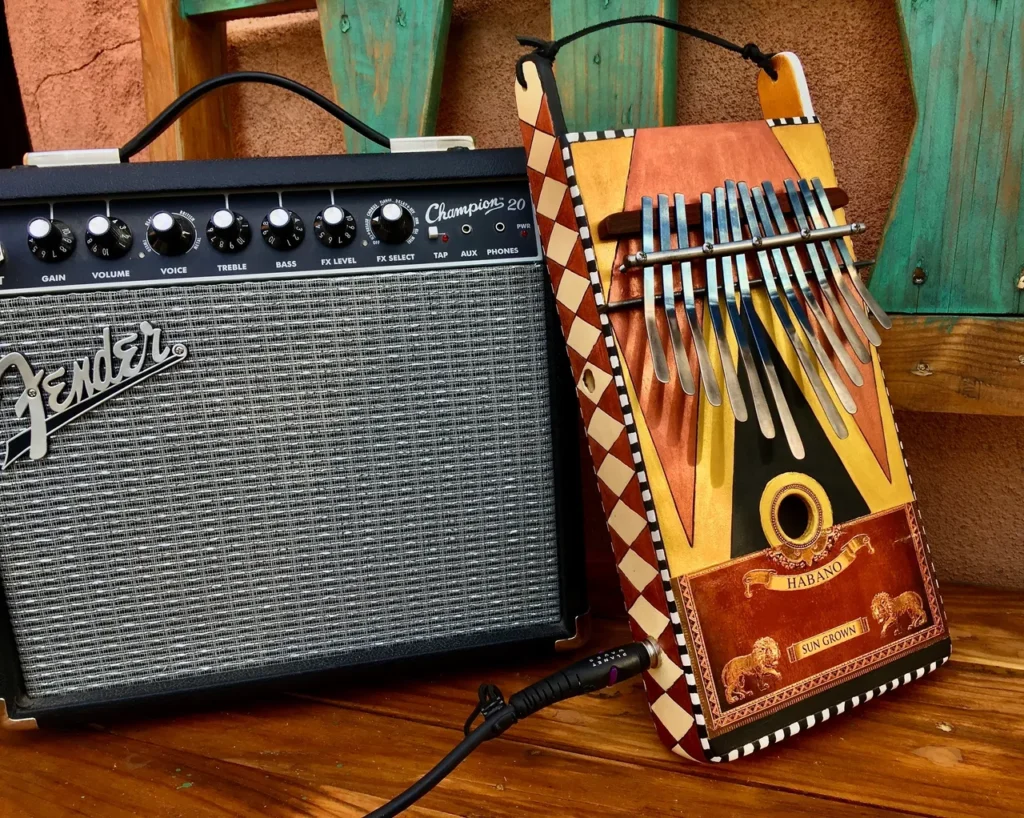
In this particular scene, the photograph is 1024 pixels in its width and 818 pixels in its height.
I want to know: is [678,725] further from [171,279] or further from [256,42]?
[256,42]

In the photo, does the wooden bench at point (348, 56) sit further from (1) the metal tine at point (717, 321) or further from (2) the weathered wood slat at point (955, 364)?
(2) the weathered wood slat at point (955, 364)

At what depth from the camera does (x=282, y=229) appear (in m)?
0.59

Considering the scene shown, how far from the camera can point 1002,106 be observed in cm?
74

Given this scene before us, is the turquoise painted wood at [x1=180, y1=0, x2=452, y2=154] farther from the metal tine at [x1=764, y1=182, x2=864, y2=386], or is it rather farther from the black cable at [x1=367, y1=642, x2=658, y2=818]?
the black cable at [x1=367, y1=642, x2=658, y2=818]

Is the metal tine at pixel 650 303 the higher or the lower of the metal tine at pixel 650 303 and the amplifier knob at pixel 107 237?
the lower

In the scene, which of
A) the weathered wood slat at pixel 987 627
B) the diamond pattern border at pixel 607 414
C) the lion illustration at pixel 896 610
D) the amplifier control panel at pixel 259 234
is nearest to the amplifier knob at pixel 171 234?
the amplifier control panel at pixel 259 234

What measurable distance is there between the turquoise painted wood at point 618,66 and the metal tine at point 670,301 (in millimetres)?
298

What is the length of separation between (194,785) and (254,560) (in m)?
0.17

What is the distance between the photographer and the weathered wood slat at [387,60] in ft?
2.93

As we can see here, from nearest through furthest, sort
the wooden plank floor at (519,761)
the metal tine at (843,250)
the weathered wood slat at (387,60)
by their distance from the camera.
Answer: the wooden plank floor at (519,761) → the metal tine at (843,250) → the weathered wood slat at (387,60)

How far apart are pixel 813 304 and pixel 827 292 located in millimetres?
22

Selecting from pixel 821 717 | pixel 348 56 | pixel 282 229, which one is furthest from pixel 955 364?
pixel 348 56

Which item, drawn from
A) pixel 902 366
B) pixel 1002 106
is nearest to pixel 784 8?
pixel 1002 106

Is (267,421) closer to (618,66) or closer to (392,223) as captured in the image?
(392,223)
